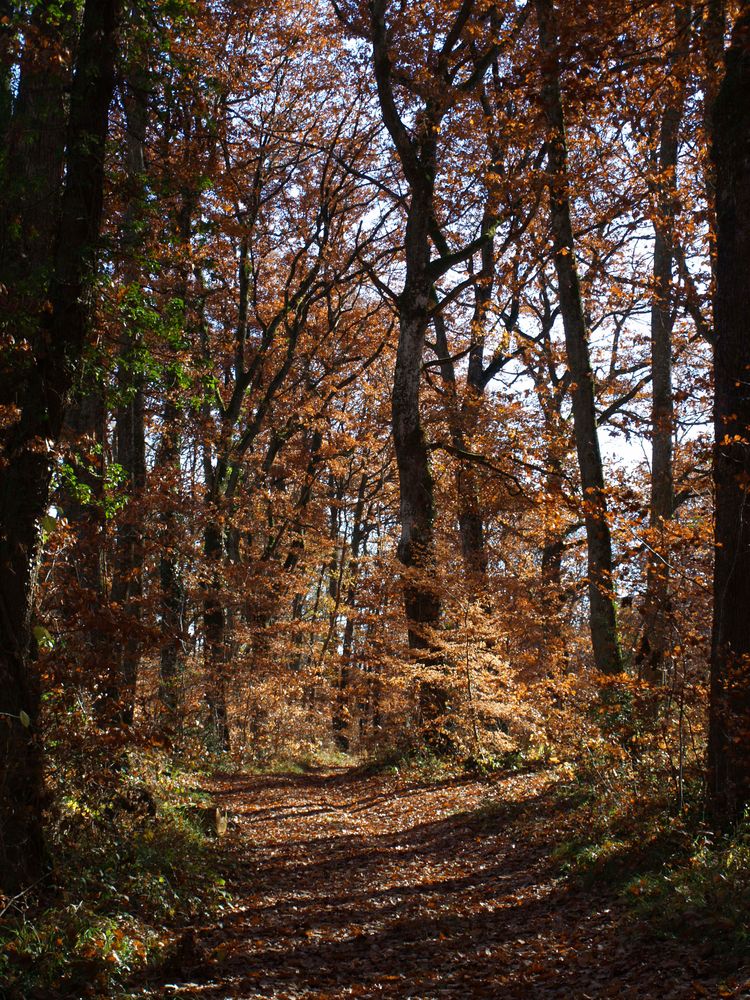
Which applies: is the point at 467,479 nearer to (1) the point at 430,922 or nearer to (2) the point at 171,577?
(2) the point at 171,577

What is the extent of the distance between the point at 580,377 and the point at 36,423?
7518 millimetres

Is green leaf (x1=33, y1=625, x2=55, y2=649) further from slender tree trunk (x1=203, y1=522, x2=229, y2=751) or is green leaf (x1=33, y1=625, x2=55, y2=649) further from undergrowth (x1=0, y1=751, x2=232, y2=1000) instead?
slender tree trunk (x1=203, y1=522, x2=229, y2=751)

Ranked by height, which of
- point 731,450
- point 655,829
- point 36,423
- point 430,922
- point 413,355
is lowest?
point 430,922

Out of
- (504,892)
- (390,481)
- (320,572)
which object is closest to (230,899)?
(504,892)

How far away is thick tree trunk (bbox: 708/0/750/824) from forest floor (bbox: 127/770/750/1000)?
1.39 metres

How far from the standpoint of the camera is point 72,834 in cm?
590

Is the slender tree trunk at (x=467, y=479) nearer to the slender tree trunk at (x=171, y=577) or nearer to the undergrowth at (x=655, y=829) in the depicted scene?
the slender tree trunk at (x=171, y=577)

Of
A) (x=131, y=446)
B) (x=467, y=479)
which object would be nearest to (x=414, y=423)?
(x=467, y=479)

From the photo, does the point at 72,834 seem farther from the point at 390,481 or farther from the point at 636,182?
the point at 390,481

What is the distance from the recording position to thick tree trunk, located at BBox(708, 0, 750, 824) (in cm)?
604

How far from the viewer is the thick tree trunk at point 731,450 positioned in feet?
19.8

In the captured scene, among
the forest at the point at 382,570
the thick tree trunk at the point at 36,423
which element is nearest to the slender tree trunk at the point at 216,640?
the forest at the point at 382,570

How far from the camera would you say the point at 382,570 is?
16188mm

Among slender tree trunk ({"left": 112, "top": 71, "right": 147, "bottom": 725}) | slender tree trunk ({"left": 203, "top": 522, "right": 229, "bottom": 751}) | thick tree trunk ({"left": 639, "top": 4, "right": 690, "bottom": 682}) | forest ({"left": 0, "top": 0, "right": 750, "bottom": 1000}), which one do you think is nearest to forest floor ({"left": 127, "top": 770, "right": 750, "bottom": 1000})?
forest ({"left": 0, "top": 0, "right": 750, "bottom": 1000})
